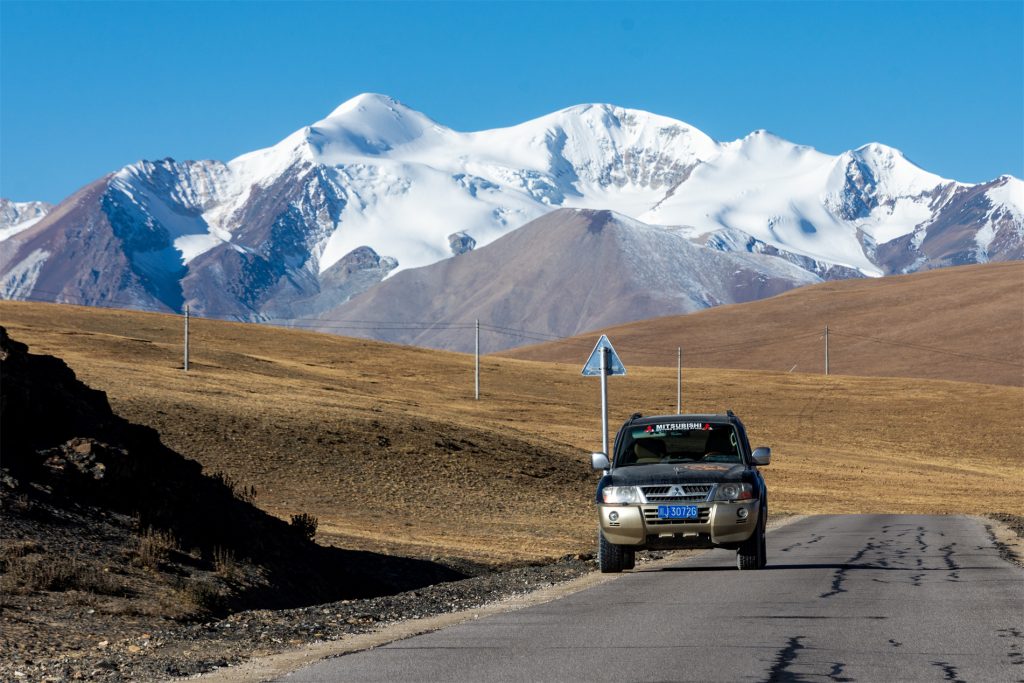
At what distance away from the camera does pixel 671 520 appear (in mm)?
17391

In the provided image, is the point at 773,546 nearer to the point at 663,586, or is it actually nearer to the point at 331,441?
the point at 663,586

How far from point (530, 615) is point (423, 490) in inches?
856

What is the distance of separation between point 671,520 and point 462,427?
3193 centimetres

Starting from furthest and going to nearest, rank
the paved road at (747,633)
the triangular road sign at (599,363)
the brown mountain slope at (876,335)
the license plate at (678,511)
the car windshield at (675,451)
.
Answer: the brown mountain slope at (876,335), the triangular road sign at (599,363), the car windshield at (675,451), the license plate at (678,511), the paved road at (747,633)

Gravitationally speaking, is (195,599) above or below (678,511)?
below

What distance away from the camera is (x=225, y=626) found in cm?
1349

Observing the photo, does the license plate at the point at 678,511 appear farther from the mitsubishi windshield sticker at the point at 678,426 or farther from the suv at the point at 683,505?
the mitsubishi windshield sticker at the point at 678,426

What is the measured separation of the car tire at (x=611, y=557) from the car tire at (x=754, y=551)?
5.06 feet

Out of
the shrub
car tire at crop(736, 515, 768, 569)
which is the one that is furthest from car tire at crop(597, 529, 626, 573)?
the shrub

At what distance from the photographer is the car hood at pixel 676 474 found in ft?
57.6

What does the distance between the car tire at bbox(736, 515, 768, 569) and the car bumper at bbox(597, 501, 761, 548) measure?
500 mm

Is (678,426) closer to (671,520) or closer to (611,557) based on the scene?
(671,520)

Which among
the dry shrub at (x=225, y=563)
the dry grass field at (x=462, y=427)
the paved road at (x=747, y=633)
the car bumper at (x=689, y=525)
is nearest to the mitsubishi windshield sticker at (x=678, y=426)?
the car bumper at (x=689, y=525)

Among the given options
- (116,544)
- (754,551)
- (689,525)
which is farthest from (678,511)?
(116,544)
